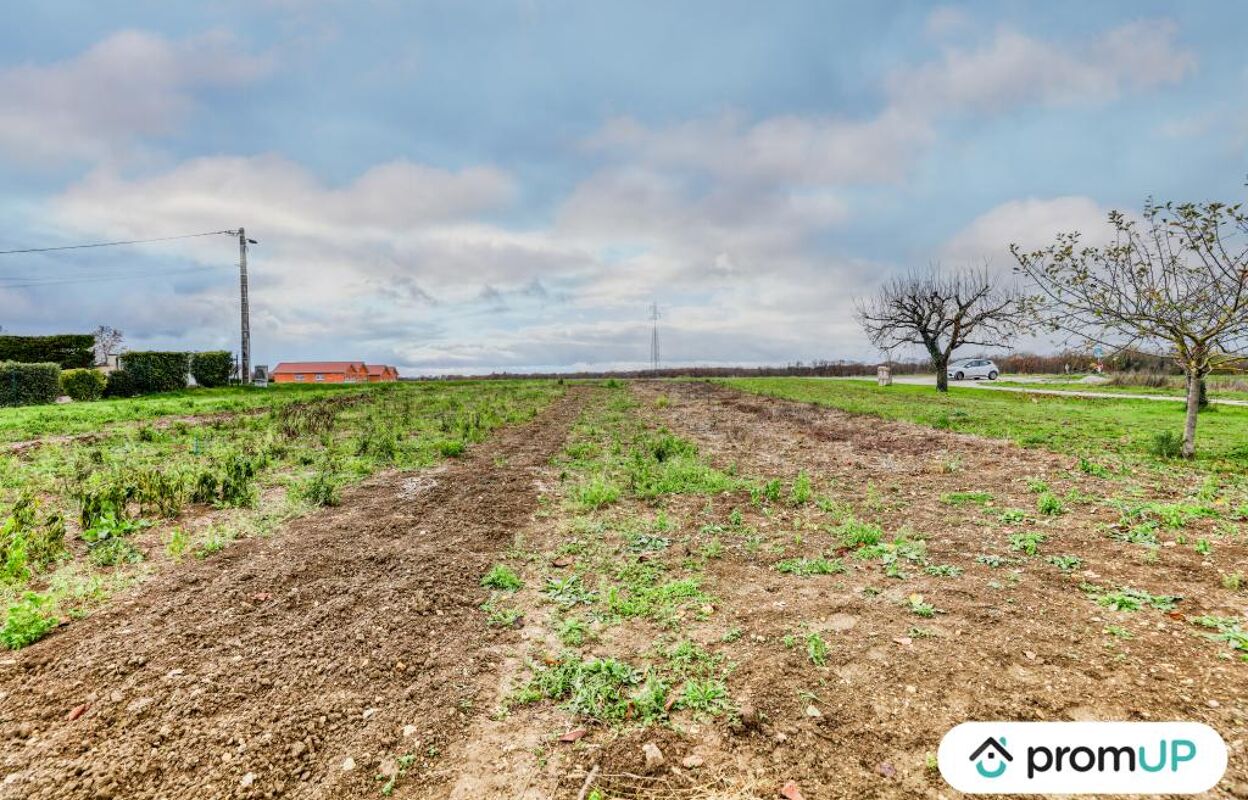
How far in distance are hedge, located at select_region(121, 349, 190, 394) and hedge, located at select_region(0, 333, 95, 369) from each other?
17.7ft

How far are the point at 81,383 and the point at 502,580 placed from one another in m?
31.7

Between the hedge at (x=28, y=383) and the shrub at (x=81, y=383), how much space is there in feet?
2.98

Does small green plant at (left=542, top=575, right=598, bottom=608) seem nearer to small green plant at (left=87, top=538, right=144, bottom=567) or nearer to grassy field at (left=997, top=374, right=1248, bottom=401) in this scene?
small green plant at (left=87, top=538, right=144, bottom=567)

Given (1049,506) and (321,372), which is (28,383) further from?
(321,372)

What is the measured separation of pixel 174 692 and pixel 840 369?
75.1 m

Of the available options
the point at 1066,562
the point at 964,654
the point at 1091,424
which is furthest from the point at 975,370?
the point at 964,654

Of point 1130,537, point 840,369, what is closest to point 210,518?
point 1130,537

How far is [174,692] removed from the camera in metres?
3.38

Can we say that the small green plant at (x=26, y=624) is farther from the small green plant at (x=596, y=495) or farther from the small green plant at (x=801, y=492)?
the small green plant at (x=801, y=492)

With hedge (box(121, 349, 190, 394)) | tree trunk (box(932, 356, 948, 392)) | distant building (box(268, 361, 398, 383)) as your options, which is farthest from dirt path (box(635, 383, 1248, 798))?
distant building (box(268, 361, 398, 383))

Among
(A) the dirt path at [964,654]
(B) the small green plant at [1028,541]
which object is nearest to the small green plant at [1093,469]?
(A) the dirt path at [964,654]

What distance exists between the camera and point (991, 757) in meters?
2.90

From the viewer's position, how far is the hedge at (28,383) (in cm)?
2284

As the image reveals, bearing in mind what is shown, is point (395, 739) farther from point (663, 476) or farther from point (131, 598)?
point (663, 476)
